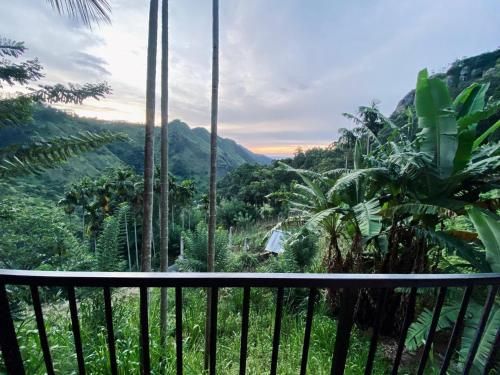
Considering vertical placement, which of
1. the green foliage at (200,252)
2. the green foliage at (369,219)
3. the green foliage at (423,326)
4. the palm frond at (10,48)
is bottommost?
the green foliage at (200,252)

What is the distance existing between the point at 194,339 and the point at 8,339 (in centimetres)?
318

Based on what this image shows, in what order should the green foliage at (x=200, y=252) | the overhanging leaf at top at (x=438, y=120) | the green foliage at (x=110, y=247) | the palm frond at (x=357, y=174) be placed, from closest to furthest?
the overhanging leaf at top at (x=438, y=120) < the palm frond at (x=357, y=174) < the green foliage at (x=110, y=247) < the green foliage at (x=200, y=252)

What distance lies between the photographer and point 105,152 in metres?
10.5

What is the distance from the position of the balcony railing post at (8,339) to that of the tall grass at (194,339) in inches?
54.0

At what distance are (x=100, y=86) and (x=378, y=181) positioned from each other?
132 inches

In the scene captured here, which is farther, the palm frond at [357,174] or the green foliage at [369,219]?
the palm frond at [357,174]

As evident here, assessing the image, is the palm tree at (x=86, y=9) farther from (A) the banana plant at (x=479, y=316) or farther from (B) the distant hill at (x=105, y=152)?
(A) the banana plant at (x=479, y=316)

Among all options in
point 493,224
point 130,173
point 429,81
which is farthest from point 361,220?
point 130,173

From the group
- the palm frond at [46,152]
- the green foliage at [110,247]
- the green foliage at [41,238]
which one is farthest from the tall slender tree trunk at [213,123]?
the green foliage at [41,238]

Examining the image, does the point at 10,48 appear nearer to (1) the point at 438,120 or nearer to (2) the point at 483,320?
(2) the point at 483,320

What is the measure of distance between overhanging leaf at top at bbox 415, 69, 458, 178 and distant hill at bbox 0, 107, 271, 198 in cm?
302

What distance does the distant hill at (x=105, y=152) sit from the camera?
10.5 feet

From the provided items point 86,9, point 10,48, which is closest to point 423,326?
point 86,9

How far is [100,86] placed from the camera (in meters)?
2.76
